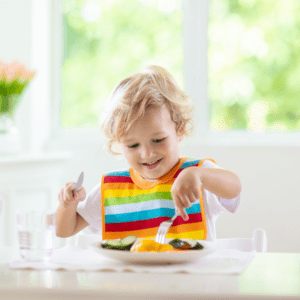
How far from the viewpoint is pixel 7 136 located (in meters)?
2.39

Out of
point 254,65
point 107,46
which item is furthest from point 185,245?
point 107,46

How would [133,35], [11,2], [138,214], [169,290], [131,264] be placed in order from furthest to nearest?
1. [133,35]
2. [11,2]
3. [138,214]
4. [131,264]
5. [169,290]

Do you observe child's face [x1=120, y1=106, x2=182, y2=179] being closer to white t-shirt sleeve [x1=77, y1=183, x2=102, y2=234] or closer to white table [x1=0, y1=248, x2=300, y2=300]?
white t-shirt sleeve [x1=77, y1=183, x2=102, y2=234]

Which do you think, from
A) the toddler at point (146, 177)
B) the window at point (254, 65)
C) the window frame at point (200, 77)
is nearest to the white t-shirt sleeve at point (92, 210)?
the toddler at point (146, 177)

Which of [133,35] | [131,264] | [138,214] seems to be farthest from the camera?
[133,35]

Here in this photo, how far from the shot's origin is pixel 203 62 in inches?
110

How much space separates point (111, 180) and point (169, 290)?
0.77 metres

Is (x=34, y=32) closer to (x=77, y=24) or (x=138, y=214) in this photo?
(x=77, y=24)

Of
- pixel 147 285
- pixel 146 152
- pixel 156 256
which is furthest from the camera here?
pixel 146 152

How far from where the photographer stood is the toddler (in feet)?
4.33

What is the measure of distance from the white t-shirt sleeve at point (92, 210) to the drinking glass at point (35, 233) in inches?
17.0

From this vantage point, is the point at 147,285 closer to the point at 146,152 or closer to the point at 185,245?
the point at 185,245

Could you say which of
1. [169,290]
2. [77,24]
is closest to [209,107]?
[77,24]

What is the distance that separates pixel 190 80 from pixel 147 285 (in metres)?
2.14
